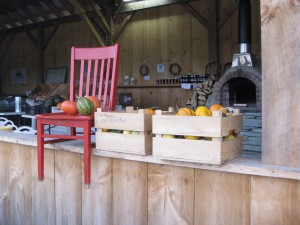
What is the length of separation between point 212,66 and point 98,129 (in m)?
5.27

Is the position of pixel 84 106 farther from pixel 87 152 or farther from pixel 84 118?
pixel 87 152

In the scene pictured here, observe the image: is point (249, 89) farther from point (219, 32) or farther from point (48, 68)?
point (48, 68)

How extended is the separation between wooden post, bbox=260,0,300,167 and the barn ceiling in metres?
6.02

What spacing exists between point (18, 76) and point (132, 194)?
32.9 feet

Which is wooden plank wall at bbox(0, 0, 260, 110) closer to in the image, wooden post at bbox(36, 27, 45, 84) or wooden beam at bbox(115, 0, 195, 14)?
wooden beam at bbox(115, 0, 195, 14)

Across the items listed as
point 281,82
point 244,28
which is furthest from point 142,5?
point 281,82

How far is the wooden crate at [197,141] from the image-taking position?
51.8 inches

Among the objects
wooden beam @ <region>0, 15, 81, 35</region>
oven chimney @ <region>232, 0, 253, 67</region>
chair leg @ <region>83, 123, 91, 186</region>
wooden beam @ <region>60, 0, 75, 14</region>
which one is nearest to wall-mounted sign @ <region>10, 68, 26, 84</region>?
wooden beam @ <region>0, 15, 81, 35</region>

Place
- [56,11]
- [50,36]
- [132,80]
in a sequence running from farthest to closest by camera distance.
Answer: [50,36]
[56,11]
[132,80]

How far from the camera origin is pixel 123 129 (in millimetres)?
1569

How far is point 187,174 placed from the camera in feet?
4.98

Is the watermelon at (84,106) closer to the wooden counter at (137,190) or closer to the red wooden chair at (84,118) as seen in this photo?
the red wooden chair at (84,118)

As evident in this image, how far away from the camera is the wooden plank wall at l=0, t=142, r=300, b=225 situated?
4.36ft

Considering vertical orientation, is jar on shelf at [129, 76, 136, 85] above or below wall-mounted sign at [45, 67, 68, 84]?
below
